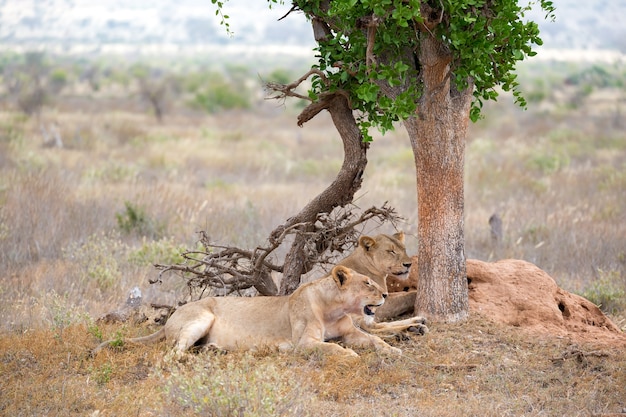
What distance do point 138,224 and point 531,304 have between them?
744 cm

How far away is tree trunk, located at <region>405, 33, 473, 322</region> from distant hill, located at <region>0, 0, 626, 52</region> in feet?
444

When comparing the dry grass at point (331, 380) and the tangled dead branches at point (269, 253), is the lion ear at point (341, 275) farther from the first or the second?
the tangled dead branches at point (269, 253)

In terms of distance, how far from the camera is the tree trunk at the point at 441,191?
809cm

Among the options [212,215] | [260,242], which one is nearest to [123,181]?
[212,215]

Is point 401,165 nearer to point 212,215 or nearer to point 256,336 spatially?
point 212,215

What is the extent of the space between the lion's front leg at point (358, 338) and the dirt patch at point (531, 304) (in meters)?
1.38

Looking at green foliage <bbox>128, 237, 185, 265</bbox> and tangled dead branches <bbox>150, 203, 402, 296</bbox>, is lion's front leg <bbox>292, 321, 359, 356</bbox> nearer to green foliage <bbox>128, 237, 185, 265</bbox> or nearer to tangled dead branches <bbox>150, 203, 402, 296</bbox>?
tangled dead branches <bbox>150, 203, 402, 296</bbox>

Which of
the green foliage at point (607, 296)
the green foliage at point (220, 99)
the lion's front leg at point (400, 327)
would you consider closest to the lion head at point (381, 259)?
the lion's front leg at point (400, 327)

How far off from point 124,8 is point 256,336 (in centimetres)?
17783

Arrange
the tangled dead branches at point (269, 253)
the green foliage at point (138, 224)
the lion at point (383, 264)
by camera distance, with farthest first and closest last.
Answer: the green foliage at point (138, 224) < the tangled dead branches at point (269, 253) < the lion at point (383, 264)

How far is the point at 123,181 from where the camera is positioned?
18.9m

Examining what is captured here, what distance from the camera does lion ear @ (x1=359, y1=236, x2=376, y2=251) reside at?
837 cm

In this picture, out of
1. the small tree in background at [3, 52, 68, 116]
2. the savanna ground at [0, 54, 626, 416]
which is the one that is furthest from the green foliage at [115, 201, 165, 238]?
the small tree in background at [3, 52, 68, 116]

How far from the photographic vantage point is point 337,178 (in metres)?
8.90
